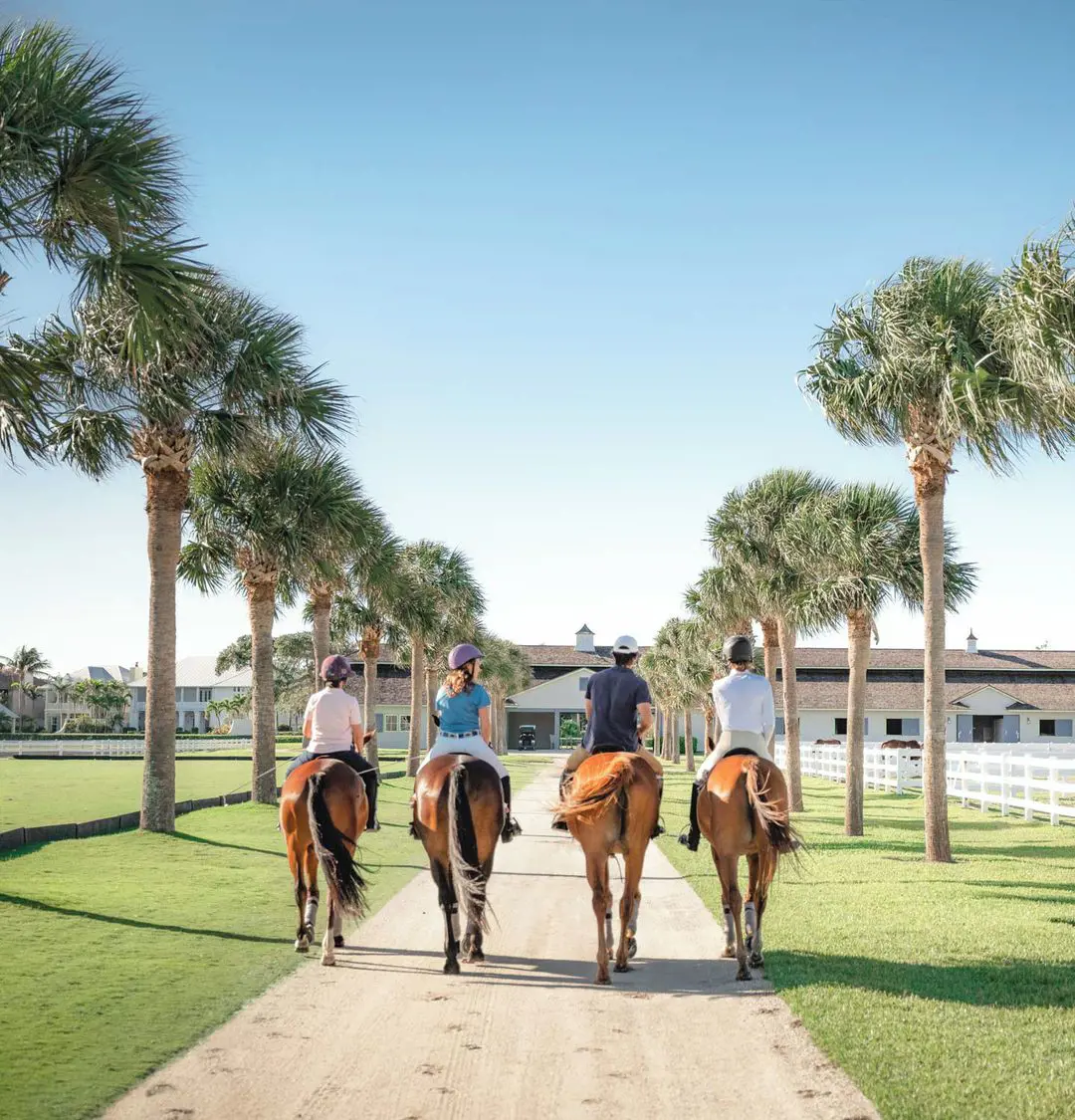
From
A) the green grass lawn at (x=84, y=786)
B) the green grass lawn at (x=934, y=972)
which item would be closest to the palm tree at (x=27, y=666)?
the green grass lawn at (x=84, y=786)

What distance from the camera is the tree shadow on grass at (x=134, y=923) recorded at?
9789 mm

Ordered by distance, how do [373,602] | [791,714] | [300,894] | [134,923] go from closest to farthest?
[300,894] → [134,923] → [791,714] → [373,602]

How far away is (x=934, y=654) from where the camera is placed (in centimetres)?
1599

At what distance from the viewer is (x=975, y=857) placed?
1694 centimetres

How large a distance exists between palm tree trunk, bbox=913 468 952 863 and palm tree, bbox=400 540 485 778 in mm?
24378

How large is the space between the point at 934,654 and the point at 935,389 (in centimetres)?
366

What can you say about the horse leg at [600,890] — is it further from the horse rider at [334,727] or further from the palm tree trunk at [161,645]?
the palm tree trunk at [161,645]

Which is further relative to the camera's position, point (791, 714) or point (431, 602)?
point (431, 602)

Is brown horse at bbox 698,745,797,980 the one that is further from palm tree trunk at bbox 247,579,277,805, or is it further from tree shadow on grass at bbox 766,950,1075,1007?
palm tree trunk at bbox 247,579,277,805

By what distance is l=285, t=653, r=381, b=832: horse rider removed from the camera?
31.3 ft

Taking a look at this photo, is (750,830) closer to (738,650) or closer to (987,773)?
(738,650)

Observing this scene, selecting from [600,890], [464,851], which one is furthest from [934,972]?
[464,851]

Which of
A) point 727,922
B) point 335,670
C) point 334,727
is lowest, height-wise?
point 727,922

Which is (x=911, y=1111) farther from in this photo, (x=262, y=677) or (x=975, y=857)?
(x=262, y=677)
